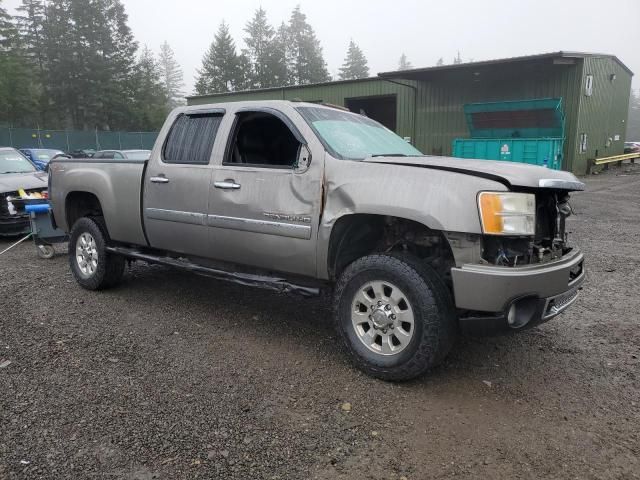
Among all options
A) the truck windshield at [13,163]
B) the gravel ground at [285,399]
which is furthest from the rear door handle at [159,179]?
the truck windshield at [13,163]

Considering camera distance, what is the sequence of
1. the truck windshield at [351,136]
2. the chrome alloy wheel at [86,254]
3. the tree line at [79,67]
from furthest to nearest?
the tree line at [79,67]
the chrome alloy wheel at [86,254]
the truck windshield at [351,136]

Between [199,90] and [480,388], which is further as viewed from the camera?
[199,90]

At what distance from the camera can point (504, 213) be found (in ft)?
9.99

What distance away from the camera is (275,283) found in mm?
4004

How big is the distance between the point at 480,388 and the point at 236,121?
2.91 meters

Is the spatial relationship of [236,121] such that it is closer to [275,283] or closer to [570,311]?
[275,283]

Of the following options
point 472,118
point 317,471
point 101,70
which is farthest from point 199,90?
point 317,471

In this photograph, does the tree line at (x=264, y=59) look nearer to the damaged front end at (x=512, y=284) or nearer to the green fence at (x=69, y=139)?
the green fence at (x=69, y=139)

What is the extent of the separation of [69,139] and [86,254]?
3375 cm

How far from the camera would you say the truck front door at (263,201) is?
379cm

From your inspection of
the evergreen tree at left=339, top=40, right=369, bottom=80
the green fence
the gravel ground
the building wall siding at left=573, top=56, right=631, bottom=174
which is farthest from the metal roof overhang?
the evergreen tree at left=339, top=40, right=369, bottom=80

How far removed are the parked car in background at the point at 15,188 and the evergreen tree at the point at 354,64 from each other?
3114 inches

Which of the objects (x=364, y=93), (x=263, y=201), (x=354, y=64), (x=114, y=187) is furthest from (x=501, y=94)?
(x=354, y=64)

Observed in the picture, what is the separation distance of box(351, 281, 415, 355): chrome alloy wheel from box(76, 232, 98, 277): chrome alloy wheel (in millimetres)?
3412
